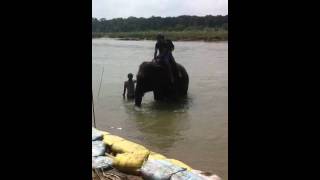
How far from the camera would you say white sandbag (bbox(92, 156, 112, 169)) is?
4.17 metres

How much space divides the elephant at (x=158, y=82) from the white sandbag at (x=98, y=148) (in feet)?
14.4

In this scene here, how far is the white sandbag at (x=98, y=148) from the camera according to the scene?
15.2 feet

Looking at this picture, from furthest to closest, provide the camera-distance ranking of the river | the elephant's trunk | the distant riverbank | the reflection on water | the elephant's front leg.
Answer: the distant riverbank
the elephant's front leg
the elephant's trunk
the reflection on water
the river

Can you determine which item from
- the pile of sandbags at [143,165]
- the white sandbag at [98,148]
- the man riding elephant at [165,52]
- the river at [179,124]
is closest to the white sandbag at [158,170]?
the pile of sandbags at [143,165]

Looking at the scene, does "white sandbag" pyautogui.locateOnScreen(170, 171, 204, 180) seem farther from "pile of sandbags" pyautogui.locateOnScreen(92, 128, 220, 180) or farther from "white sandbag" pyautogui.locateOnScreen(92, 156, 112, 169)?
"white sandbag" pyautogui.locateOnScreen(92, 156, 112, 169)

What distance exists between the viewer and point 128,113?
9156 millimetres

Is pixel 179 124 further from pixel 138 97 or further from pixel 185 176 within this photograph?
pixel 185 176

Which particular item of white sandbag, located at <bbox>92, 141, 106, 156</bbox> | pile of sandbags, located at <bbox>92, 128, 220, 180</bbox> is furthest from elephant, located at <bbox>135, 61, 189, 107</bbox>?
pile of sandbags, located at <bbox>92, 128, 220, 180</bbox>

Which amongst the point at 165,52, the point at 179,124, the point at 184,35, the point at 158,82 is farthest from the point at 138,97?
the point at 184,35

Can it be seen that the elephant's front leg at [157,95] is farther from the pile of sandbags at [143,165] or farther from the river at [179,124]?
the pile of sandbags at [143,165]

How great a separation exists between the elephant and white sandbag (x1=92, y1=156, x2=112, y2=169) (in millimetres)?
4948
